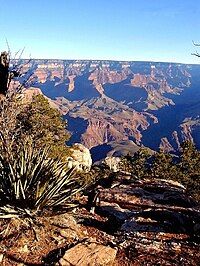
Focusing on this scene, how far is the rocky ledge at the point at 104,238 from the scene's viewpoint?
A: 7.50 m

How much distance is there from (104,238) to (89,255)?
1200mm

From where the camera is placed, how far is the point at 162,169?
42.5m

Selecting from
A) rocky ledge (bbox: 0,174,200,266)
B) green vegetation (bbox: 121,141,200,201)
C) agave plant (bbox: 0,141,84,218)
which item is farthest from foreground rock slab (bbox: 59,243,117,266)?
green vegetation (bbox: 121,141,200,201)

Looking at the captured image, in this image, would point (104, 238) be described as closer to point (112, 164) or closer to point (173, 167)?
point (173, 167)

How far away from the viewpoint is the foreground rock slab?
7266mm

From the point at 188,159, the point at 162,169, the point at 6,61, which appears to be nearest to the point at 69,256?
the point at 6,61

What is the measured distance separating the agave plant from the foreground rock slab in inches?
44.7

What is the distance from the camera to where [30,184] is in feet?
28.4

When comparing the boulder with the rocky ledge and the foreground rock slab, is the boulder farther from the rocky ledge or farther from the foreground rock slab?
the foreground rock slab

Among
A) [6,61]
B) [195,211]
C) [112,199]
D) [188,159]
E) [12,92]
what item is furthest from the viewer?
[188,159]

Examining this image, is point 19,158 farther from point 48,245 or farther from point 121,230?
point 121,230

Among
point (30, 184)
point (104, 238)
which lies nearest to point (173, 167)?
point (104, 238)

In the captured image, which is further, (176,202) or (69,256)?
(176,202)

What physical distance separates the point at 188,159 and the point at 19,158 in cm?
3890
